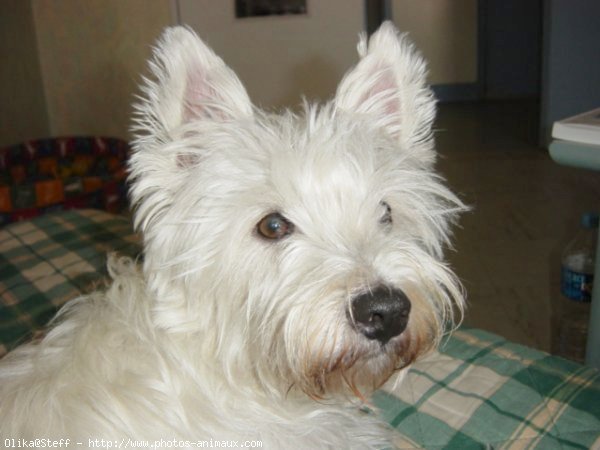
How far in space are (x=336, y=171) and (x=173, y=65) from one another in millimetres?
436

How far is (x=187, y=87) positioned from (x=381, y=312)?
2.28 ft

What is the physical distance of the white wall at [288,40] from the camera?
4863 millimetres

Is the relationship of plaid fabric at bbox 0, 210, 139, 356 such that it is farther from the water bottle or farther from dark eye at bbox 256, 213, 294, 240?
the water bottle

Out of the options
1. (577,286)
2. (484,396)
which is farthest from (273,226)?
(577,286)

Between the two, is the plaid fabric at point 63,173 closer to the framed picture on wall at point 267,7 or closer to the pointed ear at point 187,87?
the framed picture on wall at point 267,7

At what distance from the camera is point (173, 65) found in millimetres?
1263

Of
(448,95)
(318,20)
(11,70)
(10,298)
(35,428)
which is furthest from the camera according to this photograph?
(448,95)

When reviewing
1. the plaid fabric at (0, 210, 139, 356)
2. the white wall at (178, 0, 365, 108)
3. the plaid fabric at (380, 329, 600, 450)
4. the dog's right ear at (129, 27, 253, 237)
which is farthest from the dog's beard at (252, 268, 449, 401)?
the white wall at (178, 0, 365, 108)

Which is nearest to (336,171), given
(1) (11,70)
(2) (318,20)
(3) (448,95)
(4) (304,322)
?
(4) (304,322)

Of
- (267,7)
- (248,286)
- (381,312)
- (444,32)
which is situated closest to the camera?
(381,312)

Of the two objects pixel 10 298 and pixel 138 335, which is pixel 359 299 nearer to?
pixel 138 335

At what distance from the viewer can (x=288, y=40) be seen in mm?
4957

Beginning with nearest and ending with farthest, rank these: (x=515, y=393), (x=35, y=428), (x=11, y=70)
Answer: (x=35, y=428) < (x=515, y=393) < (x=11, y=70)

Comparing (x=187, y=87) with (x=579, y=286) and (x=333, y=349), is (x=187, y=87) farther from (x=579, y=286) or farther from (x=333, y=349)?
(x=579, y=286)
